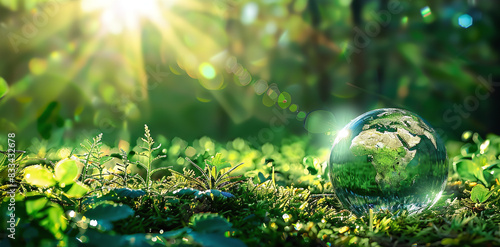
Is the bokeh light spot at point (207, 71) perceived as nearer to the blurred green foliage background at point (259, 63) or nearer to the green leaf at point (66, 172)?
the blurred green foliage background at point (259, 63)

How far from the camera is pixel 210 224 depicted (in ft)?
3.88

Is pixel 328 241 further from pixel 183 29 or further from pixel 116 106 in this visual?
pixel 183 29

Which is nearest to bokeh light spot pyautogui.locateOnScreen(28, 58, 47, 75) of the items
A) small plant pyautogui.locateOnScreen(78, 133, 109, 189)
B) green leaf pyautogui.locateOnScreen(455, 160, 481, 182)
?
small plant pyautogui.locateOnScreen(78, 133, 109, 189)

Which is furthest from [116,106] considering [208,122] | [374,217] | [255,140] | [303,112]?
[374,217]

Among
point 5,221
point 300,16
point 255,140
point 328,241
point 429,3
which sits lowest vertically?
point 328,241

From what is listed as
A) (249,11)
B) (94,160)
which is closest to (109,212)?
(94,160)

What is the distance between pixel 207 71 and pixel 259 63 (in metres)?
0.89

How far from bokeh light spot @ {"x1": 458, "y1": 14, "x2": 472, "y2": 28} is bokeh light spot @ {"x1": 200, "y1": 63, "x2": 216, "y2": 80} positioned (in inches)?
138

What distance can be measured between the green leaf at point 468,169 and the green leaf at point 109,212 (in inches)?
75.6

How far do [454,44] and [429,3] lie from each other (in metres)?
0.69

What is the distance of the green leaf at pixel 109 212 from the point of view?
3.98ft

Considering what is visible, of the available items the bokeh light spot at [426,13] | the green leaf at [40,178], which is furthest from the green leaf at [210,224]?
the bokeh light spot at [426,13]

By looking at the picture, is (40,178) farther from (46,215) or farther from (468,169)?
(468,169)

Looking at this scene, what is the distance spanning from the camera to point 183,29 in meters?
4.93
